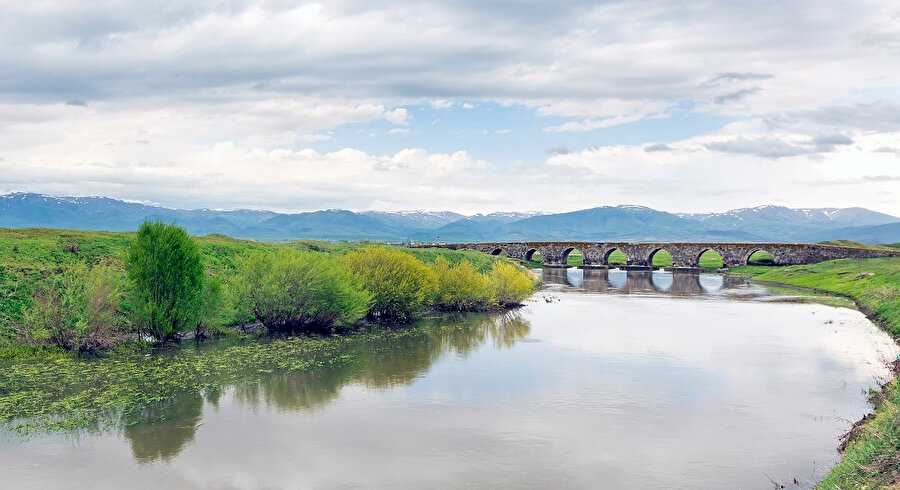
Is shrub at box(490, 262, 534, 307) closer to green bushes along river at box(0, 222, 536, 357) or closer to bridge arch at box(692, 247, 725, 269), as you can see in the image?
green bushes along river at box(0, 222, 536, 357)

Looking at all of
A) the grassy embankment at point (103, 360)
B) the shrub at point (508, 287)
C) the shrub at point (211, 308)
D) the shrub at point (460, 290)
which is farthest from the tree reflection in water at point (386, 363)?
the shrub at point (211, 308)

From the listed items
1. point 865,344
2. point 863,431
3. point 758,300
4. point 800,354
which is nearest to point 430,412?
point 863,431

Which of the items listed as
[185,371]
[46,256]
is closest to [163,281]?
[185,371]

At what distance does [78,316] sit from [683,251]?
141978 mm

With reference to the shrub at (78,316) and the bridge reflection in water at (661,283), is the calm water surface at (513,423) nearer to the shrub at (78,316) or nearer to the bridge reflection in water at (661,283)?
the shrub at (78,316)

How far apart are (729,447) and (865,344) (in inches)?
1132

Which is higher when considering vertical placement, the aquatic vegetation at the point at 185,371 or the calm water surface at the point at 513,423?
the aquatic vegetation at the point at 185,371

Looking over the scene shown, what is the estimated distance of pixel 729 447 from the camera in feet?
84.4

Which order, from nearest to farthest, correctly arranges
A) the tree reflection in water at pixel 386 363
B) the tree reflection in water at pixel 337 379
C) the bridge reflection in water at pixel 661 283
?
the tree reflection in water at pixel 337 379 < the tree reflection in water at pixel 386 363 < the bridge reflection in water at pixel 661 283

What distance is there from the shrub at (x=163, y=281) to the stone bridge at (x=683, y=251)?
10750 cm

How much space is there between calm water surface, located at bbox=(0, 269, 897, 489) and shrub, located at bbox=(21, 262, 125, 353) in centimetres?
1439

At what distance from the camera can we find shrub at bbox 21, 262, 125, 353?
41.7 meters

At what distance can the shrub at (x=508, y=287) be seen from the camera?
73.7 m

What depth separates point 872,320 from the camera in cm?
5991
